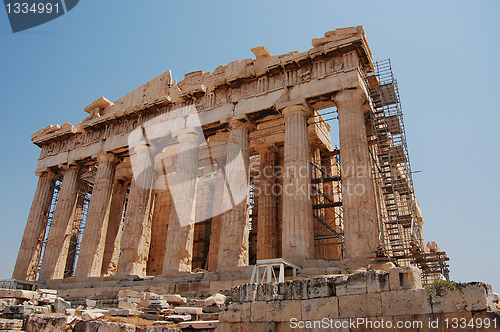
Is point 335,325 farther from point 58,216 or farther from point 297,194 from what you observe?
point 58,216

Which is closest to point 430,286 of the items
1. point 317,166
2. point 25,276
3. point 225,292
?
point 225,292

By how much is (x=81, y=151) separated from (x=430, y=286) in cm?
2099

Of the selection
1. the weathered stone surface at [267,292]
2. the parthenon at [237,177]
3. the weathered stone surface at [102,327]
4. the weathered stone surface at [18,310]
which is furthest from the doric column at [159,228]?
the weathered stone surface at [267,292]

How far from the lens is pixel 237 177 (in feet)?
54.6

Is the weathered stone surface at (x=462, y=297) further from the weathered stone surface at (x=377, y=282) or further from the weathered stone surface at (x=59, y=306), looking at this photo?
the weathered stone surface at (x=59, y=306)

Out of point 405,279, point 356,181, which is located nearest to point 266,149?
point 356,181

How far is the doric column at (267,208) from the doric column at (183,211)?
3.26m

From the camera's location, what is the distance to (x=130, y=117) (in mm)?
21500

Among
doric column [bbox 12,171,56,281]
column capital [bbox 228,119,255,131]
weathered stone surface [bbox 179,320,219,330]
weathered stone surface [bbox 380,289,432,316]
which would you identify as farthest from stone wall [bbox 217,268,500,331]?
doric column [bbox 12,171,56,281]

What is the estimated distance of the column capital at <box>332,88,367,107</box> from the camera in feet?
50.0

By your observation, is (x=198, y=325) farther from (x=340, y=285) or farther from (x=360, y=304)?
(x=360, y=304)

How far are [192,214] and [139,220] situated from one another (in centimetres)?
319

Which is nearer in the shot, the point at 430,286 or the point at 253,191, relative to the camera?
the point at 430,286

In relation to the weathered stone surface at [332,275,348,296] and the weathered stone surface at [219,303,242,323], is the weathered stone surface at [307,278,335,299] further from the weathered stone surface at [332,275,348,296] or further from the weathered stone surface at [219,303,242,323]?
the weathered stone surface at [219,303,242,323]
